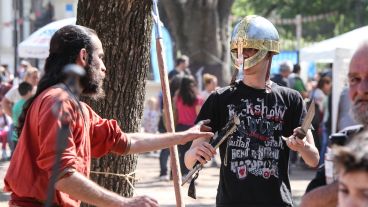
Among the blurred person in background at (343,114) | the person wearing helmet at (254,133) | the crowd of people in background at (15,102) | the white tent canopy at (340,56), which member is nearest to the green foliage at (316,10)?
the crowd of people in background at (15,102)

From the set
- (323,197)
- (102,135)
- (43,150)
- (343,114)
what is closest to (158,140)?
(102,135)

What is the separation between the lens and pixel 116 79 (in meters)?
6.84

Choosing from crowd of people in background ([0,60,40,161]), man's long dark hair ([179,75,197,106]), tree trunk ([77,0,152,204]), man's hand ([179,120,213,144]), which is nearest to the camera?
man's hand ([179,120,213,144])

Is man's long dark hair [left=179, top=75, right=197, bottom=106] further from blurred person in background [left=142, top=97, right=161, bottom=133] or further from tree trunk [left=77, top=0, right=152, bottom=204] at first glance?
tree trunk [left=77, top=0, right=152, bottom=204]

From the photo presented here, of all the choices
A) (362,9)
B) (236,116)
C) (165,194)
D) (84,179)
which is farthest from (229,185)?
(362,9)

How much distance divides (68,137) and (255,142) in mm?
1380

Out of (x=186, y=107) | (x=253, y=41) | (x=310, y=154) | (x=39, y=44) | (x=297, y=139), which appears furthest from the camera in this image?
(x=39, y=44)

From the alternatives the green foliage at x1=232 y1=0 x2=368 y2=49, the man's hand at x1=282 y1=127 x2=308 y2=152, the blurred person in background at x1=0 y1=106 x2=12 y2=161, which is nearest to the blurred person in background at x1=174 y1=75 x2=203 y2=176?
the blurred person in background at x1=0 y1=106 x2=12 y2=161

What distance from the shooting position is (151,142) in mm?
5168

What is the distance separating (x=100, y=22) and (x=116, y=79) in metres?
0.43

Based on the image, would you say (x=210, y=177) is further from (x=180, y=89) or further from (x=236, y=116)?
(x=236, y=116)

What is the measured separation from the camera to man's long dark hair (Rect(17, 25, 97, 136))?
4516mm

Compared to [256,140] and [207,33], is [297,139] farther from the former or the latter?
[207,33]

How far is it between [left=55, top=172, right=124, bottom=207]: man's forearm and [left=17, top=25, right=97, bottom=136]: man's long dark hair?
1.59ft
